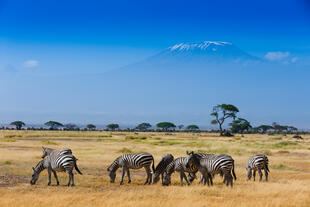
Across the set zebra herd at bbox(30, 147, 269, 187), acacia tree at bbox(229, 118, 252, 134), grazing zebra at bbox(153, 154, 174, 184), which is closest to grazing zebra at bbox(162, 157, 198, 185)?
zebra herd at bbox(30, 147, 269, 187)

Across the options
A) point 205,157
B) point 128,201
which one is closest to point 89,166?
point 205,157

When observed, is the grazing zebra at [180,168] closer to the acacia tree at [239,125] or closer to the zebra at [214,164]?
the zebra at [214,164]

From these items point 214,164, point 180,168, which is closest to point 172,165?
point 180,168

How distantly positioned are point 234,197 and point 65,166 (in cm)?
748

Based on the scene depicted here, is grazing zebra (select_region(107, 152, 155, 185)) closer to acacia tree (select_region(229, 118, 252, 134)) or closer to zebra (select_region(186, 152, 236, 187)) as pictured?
zebra (select_region(186, 152, 236, 187))

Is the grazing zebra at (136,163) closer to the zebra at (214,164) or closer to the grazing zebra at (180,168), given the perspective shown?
the grazing zebra at (180,168)

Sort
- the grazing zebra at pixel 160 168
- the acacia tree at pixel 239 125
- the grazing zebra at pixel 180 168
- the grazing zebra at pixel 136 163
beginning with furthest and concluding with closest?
the acacia tree at pixel 239 125, the grazing zebra at pixel 136 163, the grazing zebra at pixel 160 168, the grazing zebra at pixel 180 168

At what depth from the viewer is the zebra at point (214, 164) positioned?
55.3 feet

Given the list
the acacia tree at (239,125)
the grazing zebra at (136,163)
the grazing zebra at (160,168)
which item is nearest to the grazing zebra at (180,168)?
the grazing zebra at (160,168)

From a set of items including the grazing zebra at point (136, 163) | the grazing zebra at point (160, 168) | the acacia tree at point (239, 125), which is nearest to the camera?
the grazing zebra at point (160, 168)

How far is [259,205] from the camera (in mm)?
12961

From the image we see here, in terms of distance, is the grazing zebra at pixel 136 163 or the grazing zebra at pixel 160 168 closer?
the grazing zebra at pixel 160 168

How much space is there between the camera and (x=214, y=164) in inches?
669

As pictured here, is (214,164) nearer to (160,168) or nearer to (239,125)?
(160,168)
